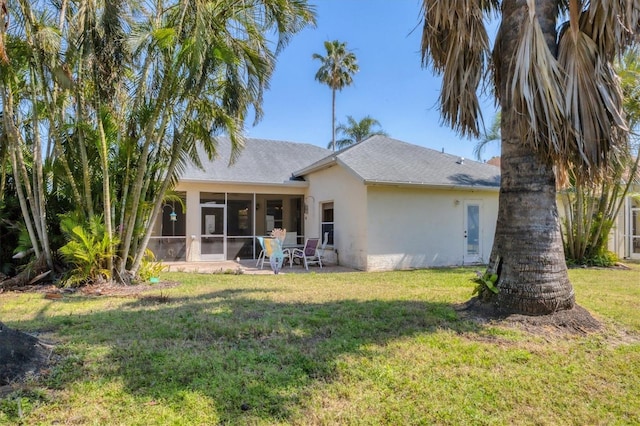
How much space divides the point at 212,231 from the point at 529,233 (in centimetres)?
1253

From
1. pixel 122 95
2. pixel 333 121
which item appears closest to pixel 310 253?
pixel 122 95

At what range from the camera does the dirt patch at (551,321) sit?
208 inches

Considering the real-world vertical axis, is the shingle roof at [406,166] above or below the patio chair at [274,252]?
above

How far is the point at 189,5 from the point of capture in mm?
7828

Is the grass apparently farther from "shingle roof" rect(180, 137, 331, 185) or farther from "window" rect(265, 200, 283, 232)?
"window" rect(265, 200, 283, 232)

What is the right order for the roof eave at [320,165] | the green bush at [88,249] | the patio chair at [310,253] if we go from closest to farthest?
the green bush at [88,249] < the patio chair at [310,253] < the roof eave at [320,165]

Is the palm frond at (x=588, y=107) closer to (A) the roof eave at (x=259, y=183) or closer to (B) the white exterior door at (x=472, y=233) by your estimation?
(B) the white exterior door at (x=472, y=233)

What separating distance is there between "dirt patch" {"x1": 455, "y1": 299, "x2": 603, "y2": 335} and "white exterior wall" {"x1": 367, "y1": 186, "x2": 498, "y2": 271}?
690 cm

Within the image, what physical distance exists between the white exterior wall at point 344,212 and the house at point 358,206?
0.03 m

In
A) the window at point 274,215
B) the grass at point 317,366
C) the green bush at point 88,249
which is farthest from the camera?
the window at point 274,215

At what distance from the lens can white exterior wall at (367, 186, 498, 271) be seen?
42.0 feet

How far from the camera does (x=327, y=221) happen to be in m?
15.2

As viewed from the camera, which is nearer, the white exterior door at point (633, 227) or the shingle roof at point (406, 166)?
the shingle roof at point (406, 166)


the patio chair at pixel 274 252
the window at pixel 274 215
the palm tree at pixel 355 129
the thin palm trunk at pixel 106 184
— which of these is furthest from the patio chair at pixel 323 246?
the palm tree at pixel 355 129
